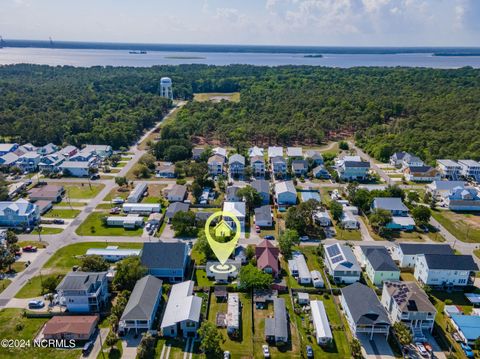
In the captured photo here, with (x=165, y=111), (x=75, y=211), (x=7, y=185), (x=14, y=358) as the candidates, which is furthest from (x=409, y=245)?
(x=165, y=111)

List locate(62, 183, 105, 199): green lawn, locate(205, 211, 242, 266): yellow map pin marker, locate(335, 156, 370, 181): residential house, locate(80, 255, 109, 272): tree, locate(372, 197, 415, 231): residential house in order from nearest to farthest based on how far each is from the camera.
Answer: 1. locate(80, 255, 109, 272): tree
2. locate(205, 211, 242, 266): yellow map pin marker
3. locate(372, 197, 415, 231): residential house
4. locate(62, 183, 105, 199): green lawn
5. locate(335, 156, 370, 181): residential house

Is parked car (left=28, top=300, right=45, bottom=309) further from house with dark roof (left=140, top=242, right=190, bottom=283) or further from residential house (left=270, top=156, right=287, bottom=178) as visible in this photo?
residential house (left=270, top=156, right=287, bottom=178)

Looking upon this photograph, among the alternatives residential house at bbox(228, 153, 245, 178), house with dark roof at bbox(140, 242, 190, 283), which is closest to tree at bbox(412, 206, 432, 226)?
residential house at bbox(228, 153, 245, 178)

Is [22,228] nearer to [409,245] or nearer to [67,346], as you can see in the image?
[67,346]

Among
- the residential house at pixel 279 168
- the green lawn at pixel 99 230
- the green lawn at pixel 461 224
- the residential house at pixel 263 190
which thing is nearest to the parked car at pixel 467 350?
the green lawn at pixel 461 224

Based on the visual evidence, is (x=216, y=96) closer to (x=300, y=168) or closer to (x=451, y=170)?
(x=300, y=168)
